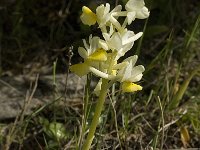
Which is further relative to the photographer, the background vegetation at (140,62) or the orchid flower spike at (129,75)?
the background vegetation at (140,62)

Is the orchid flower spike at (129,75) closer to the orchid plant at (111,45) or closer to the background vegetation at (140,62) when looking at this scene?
the orchid plant at (111,45)

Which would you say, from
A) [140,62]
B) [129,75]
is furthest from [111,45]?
[140,62]

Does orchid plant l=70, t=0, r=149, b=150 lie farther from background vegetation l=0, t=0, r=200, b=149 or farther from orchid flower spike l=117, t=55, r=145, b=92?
background vegetation l=0, t=0, r=200, b=149

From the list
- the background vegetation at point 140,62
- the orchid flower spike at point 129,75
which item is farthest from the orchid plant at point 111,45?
the background vegetation at point 140,62

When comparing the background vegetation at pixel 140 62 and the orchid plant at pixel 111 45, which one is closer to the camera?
the orchid plant at pixel 111 45

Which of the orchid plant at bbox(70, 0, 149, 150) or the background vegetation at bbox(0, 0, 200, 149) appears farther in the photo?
the background vegetation at bbox(0, 0, 200, 149)

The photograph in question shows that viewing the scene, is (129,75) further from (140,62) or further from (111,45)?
(140,62)

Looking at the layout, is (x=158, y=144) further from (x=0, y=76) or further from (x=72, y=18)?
(x=72, y=18)

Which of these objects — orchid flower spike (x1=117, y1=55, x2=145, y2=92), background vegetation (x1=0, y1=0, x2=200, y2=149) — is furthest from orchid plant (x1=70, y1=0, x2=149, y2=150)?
background vegetation (x1=0, y1=0, x2=200, y2=149)

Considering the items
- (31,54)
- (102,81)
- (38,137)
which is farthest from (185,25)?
(102,81)
